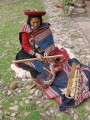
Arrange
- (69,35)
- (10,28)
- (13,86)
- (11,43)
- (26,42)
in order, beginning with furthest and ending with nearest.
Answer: (10,28)
(69,35)
(11,43)
(26,42)
(13,86)

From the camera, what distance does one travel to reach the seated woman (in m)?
4.48

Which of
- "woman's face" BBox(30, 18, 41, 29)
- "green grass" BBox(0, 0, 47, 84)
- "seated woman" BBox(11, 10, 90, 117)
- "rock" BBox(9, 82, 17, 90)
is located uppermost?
"woman's face" BBox(30, 18, 41, 29)

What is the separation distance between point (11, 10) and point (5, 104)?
6.60 meters

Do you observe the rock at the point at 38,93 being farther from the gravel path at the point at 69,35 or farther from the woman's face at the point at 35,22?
the gravel path at the point at 69,35

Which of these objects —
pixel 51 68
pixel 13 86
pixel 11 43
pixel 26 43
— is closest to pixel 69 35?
pixel 11 43

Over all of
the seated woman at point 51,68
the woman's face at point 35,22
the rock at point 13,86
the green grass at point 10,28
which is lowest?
the green grass at point 10,28

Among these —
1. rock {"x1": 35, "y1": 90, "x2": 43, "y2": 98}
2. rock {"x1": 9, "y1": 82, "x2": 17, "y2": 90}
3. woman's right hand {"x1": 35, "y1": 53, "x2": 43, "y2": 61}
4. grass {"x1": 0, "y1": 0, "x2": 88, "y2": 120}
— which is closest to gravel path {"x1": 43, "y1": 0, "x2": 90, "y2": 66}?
grass {"x1": 0, "y1": 0, "x2": 88, "y2": 120}

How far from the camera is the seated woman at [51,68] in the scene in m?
4.48

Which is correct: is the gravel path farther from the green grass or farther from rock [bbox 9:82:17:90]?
rock [bbox 9:82:17:90]

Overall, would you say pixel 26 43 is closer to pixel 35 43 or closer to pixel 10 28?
pixel 35 43

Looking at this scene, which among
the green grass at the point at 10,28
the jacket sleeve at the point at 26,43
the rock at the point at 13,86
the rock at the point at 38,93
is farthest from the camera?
the green grass at the point at 10,28

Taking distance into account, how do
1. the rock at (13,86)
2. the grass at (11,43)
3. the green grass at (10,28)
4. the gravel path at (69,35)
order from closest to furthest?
the grass at (11,43)
the rock at (13,86)
the green grass at (10,28)
the gravel path at (69,35)

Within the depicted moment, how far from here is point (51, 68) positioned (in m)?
4.88

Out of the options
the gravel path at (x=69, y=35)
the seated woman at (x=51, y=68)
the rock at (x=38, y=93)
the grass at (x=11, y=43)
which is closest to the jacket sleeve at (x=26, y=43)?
the seated woman at (x=51, y=68)
